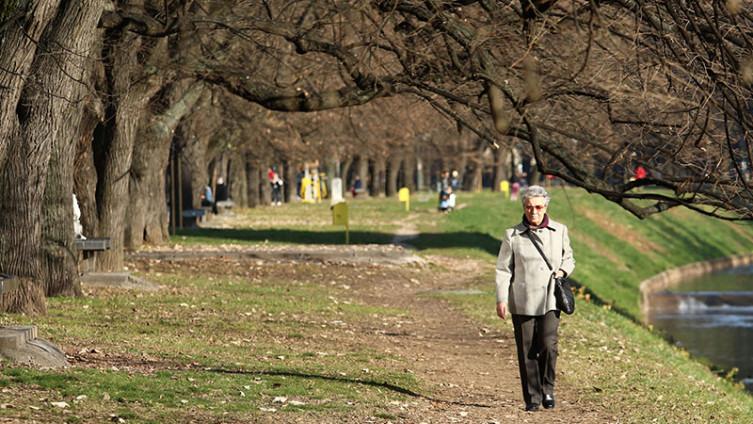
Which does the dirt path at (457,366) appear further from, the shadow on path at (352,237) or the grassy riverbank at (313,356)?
the shadow on path at (352,237)

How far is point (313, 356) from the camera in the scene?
53.7ft

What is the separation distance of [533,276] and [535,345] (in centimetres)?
62

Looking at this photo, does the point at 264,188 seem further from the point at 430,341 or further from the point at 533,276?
the point at 533,276

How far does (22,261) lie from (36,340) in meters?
5.18

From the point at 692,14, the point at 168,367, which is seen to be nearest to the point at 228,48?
the point at 168,367

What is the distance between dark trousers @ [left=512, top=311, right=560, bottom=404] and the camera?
12.5 m

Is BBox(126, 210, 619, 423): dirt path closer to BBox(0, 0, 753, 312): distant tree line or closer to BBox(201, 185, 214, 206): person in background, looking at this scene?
BBox(0, 0, 753, 312): distant tree line

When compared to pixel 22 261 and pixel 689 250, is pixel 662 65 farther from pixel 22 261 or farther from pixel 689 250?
pixel 689 250

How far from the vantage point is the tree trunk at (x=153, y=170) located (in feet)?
102

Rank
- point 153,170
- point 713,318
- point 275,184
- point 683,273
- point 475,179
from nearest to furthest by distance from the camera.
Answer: point 153,170 → point 713,318 → point 683,273 → point 275,184 → point 475,179

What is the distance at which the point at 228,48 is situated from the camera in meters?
24.9

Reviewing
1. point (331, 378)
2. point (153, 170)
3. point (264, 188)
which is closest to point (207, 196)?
point (264, 188)

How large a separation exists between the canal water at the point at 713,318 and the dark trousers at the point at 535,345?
14.3 m

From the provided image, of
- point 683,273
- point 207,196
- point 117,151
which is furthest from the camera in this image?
point 207,196
